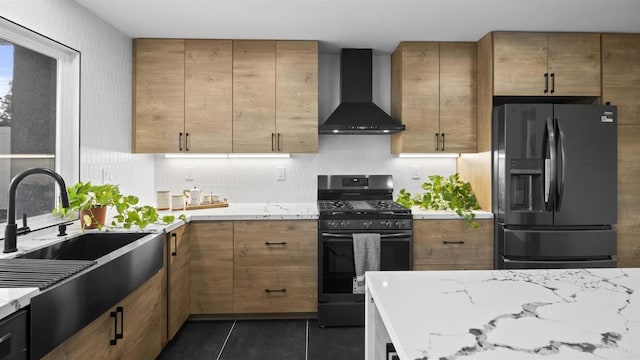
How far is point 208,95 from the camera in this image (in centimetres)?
316

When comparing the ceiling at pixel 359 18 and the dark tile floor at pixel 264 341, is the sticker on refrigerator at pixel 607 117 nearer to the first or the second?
the ceiling at pixel 359 18

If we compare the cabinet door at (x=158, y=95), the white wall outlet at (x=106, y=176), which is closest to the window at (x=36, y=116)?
the white wall outlet at (x=106, y=176)

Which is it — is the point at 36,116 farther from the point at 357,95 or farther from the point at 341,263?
the point at 357,95

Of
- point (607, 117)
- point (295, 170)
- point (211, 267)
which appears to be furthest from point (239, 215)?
point (607, 117)

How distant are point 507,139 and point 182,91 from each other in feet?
8.52

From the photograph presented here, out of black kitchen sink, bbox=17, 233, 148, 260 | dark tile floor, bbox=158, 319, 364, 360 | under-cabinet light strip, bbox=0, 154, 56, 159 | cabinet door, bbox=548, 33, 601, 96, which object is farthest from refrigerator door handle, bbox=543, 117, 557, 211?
under-cabinet light strip, bbox=0, 154, 56, 159

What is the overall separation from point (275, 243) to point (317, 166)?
952 mm

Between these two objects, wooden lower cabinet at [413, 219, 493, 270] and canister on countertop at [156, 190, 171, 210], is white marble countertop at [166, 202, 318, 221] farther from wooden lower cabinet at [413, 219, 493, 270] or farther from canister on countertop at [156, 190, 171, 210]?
wooden lower cabinet at [413, 219, 493, 270]

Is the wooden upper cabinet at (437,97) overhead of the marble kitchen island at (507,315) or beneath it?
overhead

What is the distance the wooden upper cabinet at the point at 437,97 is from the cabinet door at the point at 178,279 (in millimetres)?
1927

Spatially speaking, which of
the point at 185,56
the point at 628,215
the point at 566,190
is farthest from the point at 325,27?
the point at 628,215

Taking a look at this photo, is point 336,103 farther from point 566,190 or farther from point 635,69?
point 635,69

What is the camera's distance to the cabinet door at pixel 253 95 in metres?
3.17

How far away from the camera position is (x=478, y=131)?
3.23 m
